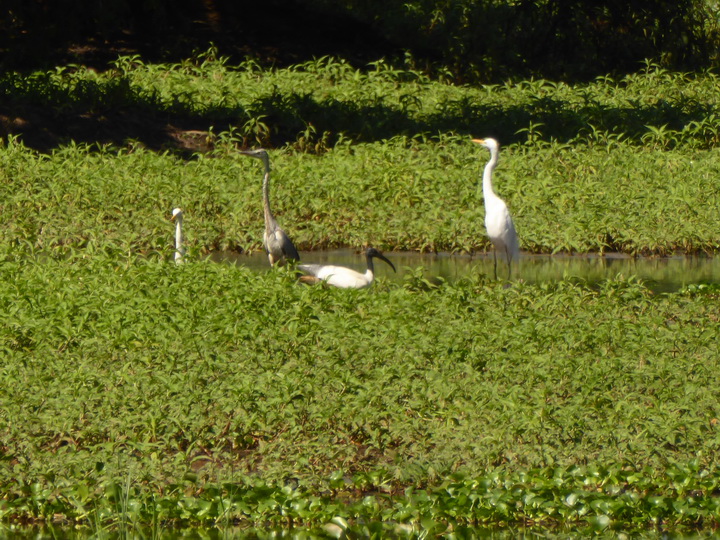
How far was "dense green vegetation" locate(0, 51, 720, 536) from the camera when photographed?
5445mm

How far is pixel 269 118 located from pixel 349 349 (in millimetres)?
8761

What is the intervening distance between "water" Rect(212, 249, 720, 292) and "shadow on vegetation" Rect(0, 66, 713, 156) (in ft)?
11.6

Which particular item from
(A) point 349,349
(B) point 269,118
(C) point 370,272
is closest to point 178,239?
(C) point 370,272

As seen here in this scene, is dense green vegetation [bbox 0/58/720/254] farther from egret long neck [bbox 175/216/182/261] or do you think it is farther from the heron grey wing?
the heron grey wing

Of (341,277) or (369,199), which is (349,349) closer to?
(341,277)

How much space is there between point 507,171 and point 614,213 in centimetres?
178

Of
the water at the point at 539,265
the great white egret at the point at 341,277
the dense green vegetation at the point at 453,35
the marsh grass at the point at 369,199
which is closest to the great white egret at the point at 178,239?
the marsh grass at the point at 369,199

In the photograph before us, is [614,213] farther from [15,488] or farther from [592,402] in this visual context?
[15,488]

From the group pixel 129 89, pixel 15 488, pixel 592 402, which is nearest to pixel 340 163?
pixel 129 89

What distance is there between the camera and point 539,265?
427 inches

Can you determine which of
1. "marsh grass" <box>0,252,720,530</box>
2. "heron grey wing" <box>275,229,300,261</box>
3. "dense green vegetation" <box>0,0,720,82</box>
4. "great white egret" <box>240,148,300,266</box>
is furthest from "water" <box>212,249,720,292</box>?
"dense green vegetation" <box>0,0,720,82</box>

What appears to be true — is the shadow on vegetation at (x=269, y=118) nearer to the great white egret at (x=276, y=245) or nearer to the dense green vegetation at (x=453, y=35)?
the dense green vegetation at (x=453, y=35)

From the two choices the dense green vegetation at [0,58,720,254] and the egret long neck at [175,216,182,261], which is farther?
the dense green vegetation at [0,58,720,254]

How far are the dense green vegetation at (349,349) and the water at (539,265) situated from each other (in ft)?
0.49
